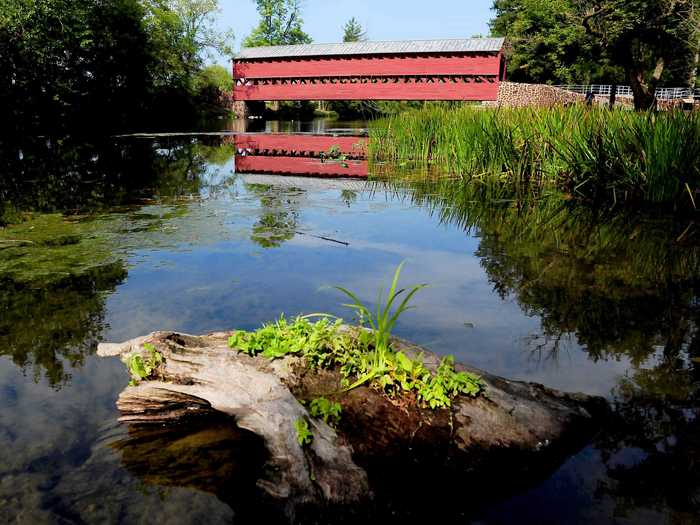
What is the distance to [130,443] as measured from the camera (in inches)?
76.3

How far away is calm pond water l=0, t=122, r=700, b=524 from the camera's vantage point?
5.52 feet

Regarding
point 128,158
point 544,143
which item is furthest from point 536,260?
point 128,158

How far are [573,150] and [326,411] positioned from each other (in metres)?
5.74

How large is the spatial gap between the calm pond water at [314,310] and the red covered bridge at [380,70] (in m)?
18.2

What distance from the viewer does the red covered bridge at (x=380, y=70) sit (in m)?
23.0

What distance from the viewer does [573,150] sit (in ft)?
21.5

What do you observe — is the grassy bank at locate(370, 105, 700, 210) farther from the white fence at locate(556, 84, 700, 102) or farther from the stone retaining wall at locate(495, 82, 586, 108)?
the white fence at locate(556, 84, 700, 102)

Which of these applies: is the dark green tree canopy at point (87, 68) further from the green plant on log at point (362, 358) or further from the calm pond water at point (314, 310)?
the green plant on log at point (362, 358)

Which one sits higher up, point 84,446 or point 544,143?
point 544,143

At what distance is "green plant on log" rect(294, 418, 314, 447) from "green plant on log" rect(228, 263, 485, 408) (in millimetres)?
103

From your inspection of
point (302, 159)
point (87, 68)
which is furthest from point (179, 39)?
point (302, 159)

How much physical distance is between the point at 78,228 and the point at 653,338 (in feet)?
14.9

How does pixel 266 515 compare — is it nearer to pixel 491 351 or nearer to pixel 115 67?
pixel 491 351

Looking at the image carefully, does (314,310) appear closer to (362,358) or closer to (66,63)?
(362,358)
